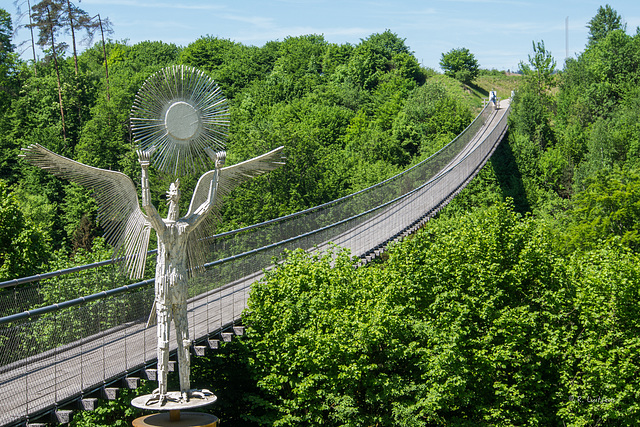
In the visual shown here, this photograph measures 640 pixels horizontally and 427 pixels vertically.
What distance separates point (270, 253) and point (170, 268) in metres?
10.2

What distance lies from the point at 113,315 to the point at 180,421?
12.4 feet

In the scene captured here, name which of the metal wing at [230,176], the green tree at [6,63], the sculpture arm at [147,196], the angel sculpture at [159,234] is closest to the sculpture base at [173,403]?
the angel sculpture at [159,234]

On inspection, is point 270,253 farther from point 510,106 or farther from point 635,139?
point 510,106

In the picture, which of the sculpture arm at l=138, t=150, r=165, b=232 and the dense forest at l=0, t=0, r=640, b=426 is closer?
the sculpture arm at l=138, t=150, r=165, b=232

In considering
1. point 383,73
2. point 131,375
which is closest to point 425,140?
point 383,73

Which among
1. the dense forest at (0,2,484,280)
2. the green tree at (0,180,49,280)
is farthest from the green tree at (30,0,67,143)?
the green tree at (0,180,49,280)

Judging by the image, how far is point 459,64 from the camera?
97062mm

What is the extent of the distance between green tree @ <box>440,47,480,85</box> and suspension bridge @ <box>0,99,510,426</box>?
71.0 metres

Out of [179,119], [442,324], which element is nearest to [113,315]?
[179,119]

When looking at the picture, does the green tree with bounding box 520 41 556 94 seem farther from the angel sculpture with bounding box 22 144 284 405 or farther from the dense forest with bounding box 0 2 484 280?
the angel sculpture with bounding box 22 144 284 405

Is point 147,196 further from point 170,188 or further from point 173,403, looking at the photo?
point 173,403

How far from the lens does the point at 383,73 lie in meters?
95.6

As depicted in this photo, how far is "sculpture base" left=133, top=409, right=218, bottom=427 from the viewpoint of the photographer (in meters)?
13.0

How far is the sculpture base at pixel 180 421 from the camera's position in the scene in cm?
1304
